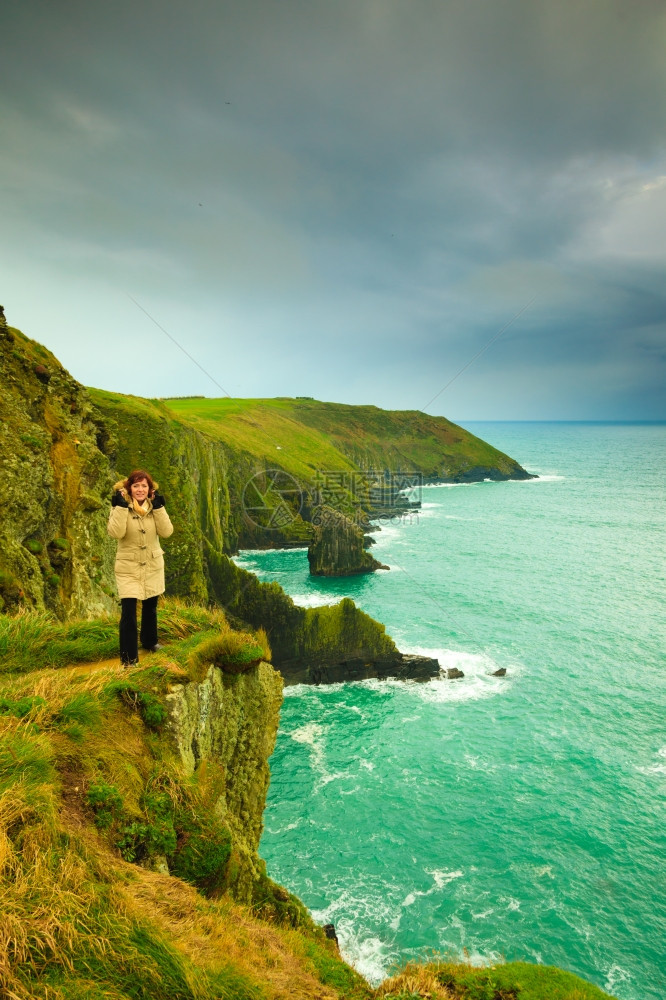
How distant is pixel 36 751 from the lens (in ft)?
18.6

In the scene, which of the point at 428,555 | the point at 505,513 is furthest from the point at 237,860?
the point at 505,513

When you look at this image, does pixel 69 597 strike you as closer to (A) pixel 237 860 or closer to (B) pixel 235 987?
(A) pixel 237 860

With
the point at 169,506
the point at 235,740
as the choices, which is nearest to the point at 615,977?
the point at 235,740

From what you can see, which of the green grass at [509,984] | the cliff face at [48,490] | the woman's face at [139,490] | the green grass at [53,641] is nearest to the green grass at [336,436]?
the cliff face at [48,490]

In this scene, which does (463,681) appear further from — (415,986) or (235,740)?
(415,986)

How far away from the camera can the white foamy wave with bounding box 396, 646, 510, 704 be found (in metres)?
38.7

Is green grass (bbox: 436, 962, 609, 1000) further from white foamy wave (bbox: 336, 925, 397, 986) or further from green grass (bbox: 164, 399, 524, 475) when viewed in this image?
green grass (bbox: 164, 399, 524, 475)

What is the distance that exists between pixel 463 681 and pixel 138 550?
37757 mm

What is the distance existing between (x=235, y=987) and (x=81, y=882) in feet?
5.91

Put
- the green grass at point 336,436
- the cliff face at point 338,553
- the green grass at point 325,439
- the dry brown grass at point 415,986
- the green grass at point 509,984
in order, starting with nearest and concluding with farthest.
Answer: the dry brown grass at point 415,986 < the green grass at point 509,984 < the cliff face at point 338,553 < the green grass at point 325,439 < the green grass at point 336,436

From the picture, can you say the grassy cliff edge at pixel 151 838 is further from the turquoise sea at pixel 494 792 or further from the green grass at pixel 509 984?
the turquoise sea at pixel 494 792

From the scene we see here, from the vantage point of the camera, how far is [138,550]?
8.12m

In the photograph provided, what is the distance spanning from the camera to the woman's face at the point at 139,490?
26.3 feet

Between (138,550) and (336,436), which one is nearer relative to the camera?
(138,550)
